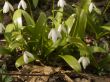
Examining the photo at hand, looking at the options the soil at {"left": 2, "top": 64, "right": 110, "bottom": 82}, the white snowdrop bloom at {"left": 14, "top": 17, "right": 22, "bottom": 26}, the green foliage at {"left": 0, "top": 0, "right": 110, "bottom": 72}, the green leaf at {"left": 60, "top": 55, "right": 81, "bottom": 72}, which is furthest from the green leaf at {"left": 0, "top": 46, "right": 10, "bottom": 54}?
the green leaf at {"left": 60, "top": 55, "right": 81, "bottom": 72}

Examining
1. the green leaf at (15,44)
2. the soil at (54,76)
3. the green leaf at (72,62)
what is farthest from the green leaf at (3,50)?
the green leaf at (72,62)

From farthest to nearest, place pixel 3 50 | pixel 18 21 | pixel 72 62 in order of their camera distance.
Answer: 1. pixel 18 21
2. pixel 3 50
3. pixel 72 62

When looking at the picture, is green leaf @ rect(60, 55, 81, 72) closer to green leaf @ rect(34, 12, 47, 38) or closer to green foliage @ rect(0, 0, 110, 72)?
green foliage @ rect(0, 0, 110, 72)

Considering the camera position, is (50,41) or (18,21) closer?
(50,41)

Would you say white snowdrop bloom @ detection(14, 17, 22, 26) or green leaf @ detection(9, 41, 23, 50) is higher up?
white snowdrop bloom @ detection(14, 17, 22, 26)

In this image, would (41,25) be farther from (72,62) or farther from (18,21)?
(72,62)

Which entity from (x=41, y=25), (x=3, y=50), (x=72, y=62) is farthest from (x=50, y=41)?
(x=3, y=50)

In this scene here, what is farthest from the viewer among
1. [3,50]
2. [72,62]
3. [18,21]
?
[18,21]

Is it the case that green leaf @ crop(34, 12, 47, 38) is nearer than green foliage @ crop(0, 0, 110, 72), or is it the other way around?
green foliage @ crop(0, 0, 110, 72)

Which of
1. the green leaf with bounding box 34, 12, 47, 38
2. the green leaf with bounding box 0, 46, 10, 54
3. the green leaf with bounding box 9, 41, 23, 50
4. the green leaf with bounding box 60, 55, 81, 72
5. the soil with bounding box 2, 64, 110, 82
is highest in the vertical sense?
the green leaf with bounding box 34, 12, 47, 38

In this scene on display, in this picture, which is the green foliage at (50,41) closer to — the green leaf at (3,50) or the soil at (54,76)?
the green leaf at (3,50)

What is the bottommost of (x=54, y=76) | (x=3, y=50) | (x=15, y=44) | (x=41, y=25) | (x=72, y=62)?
(x=54, y=76)
